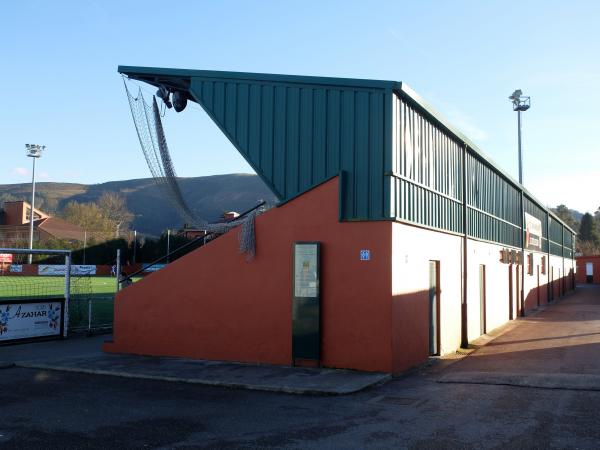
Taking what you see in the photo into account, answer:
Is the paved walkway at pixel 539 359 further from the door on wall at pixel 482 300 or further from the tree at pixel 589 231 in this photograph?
the tree at pixel 589 231

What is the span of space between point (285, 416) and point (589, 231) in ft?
411

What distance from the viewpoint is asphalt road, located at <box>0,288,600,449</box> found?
706 centimetres

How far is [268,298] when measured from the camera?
1246 cm

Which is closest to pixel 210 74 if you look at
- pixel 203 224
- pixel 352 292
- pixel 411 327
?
pixel 203 224

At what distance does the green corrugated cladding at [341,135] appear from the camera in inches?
469

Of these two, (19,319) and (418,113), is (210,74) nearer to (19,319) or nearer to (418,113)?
(418,113)

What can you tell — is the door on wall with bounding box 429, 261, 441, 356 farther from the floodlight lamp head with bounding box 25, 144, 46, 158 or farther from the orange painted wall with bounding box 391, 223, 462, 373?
the floodlight lamp head with bounding box 25, 144, 46, 158

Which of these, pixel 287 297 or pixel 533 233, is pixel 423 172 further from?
pixel 533 233

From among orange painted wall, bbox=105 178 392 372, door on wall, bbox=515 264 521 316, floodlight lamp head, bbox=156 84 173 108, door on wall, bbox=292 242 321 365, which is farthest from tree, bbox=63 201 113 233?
door on wall, bbox=292 242 321 365

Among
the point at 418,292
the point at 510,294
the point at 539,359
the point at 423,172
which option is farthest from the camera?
the point at 510,294

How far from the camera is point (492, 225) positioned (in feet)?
69.6

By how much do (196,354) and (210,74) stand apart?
6.36 meters

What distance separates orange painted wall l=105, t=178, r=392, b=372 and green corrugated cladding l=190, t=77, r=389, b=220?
42 centimetres

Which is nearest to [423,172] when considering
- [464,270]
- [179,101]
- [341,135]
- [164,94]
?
[341,135]
